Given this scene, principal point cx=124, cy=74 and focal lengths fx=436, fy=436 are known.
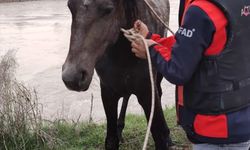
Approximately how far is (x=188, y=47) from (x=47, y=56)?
7109mm

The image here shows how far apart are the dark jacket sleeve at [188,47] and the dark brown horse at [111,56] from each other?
58 centimetres

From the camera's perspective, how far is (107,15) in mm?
2809

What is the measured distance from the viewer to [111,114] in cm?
410

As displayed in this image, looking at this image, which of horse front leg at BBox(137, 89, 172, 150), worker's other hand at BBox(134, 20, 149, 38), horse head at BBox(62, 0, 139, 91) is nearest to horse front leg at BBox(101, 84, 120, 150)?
horse front leg at BBox(137, 89, 172, 150)

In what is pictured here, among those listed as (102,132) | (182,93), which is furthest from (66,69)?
(102,132)

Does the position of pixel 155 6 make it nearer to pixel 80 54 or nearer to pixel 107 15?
pixel 107 15

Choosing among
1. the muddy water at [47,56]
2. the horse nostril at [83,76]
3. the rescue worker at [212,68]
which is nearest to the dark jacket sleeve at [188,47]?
the rescue worker at [212,68]

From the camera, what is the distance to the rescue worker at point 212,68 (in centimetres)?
207

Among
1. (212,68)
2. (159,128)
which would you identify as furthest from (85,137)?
(212,68)

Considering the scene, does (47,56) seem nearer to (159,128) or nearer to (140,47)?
(159,128)

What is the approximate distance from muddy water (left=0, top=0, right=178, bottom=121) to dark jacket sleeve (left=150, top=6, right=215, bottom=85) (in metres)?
3.29

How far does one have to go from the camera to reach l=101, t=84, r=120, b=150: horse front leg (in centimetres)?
390

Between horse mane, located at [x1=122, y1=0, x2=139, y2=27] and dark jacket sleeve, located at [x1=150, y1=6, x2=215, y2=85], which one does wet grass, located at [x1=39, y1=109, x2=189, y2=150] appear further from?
dark jacket sleeve, located at [x1=150, y1=6, x2=215, y2=85]

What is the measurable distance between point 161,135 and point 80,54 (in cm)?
171
